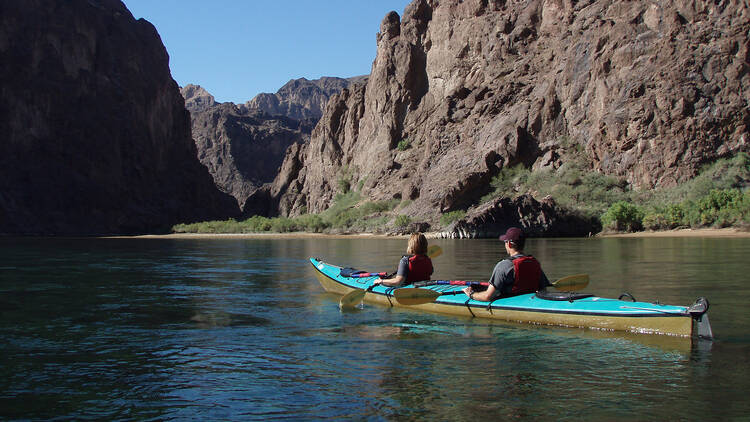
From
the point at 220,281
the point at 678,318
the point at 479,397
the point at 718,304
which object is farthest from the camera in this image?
the point at 220,281

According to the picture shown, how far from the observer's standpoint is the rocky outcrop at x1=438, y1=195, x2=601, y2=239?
7738 centimetres

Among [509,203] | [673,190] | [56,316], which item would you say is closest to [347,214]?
[509,203]

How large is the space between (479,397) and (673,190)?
77258mm

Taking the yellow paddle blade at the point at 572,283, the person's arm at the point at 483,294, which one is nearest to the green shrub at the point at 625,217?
the yellow paddle blade at the point at 572,283

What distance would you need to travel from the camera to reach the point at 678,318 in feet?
41.2

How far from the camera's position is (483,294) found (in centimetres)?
1531

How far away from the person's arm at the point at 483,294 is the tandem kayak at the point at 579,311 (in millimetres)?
109

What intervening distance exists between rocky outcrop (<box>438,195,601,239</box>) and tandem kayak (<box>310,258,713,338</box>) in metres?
61.1

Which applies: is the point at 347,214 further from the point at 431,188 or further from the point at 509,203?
the point at 509,203

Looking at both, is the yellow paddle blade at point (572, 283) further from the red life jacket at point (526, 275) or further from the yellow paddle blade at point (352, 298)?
the yellow paddle blade at point (352, 298)

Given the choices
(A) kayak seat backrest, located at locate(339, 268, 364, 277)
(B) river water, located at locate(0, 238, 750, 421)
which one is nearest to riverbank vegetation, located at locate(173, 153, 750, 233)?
(B) river water, located at locate(0, 238, 750, 421)

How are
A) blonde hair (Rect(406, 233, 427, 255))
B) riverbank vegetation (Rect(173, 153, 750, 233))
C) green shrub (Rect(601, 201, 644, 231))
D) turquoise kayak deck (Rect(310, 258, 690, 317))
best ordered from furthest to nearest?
1. green shrub (Rect(601, 201, 644, 231))
2. riverbank vegetation (Rect(173, 153, 750, 233))
3. blonde hair (Rect(406, 233, 427, 255))
4. turquoise kayak deck (Rect(310, 258, 690, 317))

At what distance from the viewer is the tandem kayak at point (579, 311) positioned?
1259 cm

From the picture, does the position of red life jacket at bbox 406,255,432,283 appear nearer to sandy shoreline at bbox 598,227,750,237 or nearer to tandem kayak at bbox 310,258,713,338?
tandem kayak at bbox 310,258,713,338
